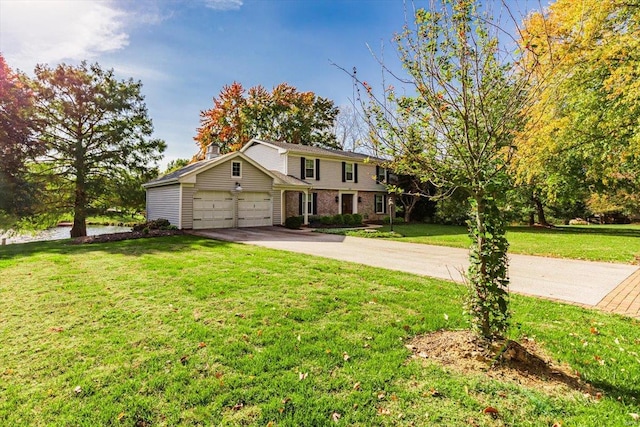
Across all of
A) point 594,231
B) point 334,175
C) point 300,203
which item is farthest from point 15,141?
point 594,231

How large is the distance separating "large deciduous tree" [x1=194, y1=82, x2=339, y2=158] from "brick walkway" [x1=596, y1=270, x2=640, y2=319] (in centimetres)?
3121

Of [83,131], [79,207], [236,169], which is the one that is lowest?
[79,207]

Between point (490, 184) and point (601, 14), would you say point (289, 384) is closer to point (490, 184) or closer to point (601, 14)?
point (490, 184)

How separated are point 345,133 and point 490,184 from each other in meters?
35.3

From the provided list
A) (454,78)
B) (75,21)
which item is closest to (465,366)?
(454,78)

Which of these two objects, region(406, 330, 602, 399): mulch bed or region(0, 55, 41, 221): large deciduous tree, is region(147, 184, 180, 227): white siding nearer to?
region(0, 55, 41, 221): large deciduous tree

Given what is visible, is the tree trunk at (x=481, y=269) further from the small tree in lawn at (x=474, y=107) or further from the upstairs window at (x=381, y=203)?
the upstairs window at (x=381, y=203)

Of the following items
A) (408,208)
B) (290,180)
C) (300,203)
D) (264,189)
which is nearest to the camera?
(264,189)

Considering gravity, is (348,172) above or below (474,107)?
above

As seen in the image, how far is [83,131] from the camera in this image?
18031mm

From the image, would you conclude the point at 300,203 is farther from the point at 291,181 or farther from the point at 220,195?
the point at 220,195

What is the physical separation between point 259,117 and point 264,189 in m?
17.8

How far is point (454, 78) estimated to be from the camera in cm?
310

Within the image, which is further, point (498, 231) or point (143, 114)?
point (143, 114)
